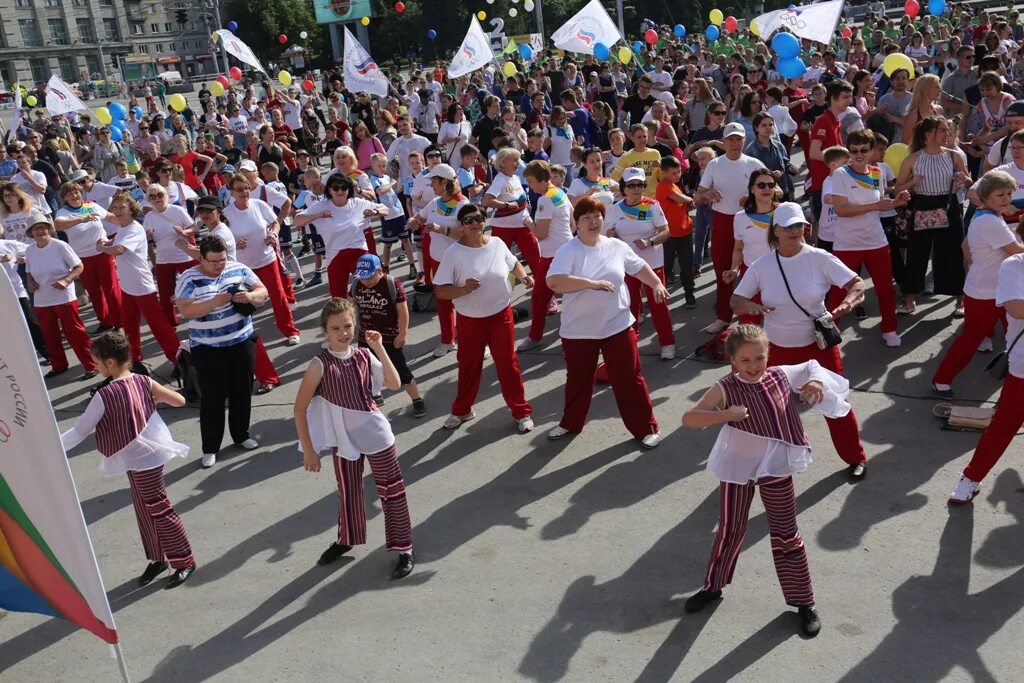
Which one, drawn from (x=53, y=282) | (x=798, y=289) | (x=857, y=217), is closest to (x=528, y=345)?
(x=857, y=217)

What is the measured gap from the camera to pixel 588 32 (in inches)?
674

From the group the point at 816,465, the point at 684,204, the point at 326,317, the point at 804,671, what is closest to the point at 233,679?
the point at 326,317

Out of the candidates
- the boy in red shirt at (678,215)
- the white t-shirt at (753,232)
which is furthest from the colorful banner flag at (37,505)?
the boy in red shirt at (678,215)

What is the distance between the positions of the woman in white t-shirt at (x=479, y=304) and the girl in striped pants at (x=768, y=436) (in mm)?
2711

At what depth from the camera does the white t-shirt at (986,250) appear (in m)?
6.30

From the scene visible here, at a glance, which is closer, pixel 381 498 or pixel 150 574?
pixel 381 498

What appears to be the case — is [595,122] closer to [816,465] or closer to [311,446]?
[816,465]

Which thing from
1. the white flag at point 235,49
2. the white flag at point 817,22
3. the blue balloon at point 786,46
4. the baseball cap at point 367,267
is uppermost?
the white flag at point 235,49

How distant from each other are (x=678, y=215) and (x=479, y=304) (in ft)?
10.1

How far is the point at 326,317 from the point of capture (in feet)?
16.6

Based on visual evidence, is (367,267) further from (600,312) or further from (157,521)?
(157,521)

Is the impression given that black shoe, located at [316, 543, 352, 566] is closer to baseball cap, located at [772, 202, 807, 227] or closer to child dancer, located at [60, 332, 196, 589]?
child dancer, located at [60, 332, 196, 589]

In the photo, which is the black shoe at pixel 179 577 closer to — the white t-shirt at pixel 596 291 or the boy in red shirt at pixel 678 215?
the white t-shirt at pixel 596 291

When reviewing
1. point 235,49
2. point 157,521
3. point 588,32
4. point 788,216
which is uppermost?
point 235,49
